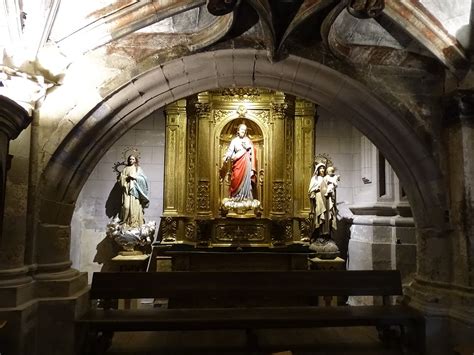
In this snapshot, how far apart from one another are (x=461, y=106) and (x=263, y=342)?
2756mm

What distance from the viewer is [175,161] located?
21.5ft

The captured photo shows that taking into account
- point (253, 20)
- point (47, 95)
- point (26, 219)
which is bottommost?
point (26, 219)

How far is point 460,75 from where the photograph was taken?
10.8 feet

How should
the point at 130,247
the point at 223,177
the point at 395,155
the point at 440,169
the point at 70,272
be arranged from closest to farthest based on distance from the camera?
the point at 70,272, the point at 440,169, the point at 395,155, the point at 130,247, the point at 223,177

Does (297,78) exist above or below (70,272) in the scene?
above

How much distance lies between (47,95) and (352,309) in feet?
11.1

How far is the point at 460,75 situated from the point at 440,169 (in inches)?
33.3

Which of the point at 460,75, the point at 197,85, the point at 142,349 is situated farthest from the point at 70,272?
the point at 460,75

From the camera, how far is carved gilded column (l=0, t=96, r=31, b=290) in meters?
2.32

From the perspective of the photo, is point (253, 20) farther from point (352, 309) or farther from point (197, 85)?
point (352, 309)

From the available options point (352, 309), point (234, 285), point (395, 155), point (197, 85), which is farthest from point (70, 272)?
point (395, 155)

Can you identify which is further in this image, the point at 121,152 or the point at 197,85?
the point at 121,152

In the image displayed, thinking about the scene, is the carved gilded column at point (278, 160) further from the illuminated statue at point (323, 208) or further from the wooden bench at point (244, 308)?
the wooden bench at point (244, 308)

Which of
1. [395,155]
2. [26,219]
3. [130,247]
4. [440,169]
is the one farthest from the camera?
[130,247]
